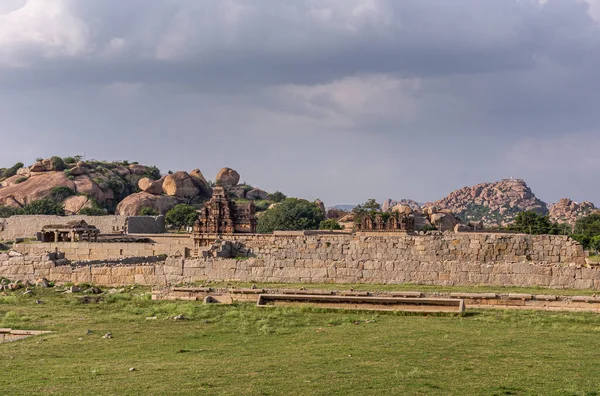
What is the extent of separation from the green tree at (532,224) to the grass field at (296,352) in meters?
49.7

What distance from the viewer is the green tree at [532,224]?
2569 inches

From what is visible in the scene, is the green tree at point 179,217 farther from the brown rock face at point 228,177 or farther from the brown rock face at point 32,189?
the brown rock face at point 228,177

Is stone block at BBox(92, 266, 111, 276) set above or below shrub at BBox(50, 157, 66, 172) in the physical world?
below

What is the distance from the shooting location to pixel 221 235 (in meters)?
57.1

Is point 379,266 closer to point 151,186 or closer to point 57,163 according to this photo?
point 151,186

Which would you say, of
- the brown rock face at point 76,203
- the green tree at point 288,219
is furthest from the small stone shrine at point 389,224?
the brown rock face at point 76,203

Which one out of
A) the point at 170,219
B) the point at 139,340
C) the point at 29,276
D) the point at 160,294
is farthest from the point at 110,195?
the point at 139,340

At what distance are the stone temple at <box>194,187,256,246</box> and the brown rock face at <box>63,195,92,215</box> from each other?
35191 mm

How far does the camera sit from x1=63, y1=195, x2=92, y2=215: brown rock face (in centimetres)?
9035

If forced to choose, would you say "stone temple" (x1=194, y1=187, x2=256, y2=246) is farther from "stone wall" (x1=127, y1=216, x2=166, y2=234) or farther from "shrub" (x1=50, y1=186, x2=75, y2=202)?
"shrub" (x1=50, y1=186, x2=75, y2=202)

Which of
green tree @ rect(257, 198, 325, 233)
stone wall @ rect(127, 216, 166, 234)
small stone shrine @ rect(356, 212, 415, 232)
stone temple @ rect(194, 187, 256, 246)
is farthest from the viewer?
green tree @ rect(257, 198, 325, 233)

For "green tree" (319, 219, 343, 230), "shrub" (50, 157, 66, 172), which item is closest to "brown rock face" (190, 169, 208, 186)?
"shrub" (50, 157, 66, 172)

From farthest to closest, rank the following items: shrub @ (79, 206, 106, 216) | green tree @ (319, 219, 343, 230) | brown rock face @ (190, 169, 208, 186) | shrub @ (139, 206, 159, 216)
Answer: brown rock face @ (190, 169, 208, 186), shrub @ (139, 206, 159, 216), shrub @ (79, 206, 106, 216), green tree @ (319, 219, 343, 230)

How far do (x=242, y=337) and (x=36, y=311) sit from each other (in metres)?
7.51
